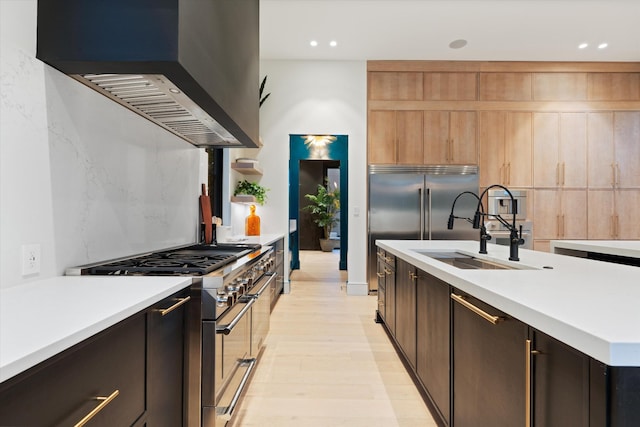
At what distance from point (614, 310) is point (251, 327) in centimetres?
175

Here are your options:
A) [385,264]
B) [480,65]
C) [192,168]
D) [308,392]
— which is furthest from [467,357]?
[480,65]

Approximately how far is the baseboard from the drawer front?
12.4 ft

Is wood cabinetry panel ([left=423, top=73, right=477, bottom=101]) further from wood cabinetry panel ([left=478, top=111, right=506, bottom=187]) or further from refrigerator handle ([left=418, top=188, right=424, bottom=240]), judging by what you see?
refrigerator handle ([left=418, top=188, right=424, bottom=240])

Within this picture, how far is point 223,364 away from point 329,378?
95 centimetres

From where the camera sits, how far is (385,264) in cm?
295

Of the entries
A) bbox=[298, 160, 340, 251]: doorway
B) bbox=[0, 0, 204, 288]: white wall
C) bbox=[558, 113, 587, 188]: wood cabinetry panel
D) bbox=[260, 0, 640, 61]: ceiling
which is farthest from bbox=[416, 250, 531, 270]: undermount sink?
bbox=[298, 160, 340, 251]: doorway

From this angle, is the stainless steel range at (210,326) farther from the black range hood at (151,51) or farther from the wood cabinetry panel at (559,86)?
the wood cabinetry panel at (559,86)

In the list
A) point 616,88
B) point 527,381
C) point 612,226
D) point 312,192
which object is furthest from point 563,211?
point 312,192

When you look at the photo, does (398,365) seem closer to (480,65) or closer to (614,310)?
(614,310)

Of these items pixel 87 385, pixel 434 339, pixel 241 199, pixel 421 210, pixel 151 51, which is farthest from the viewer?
pixel 421 210

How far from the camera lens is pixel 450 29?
3932 millimetres

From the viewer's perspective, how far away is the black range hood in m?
1.12

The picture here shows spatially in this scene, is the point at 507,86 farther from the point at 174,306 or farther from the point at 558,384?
the point at 174,306

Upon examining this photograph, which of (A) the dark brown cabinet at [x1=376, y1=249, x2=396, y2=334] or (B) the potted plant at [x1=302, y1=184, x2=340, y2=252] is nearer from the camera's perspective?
(A) the dark brown cabinet at [x1=376, y1=249, x2=396, y2=334]
